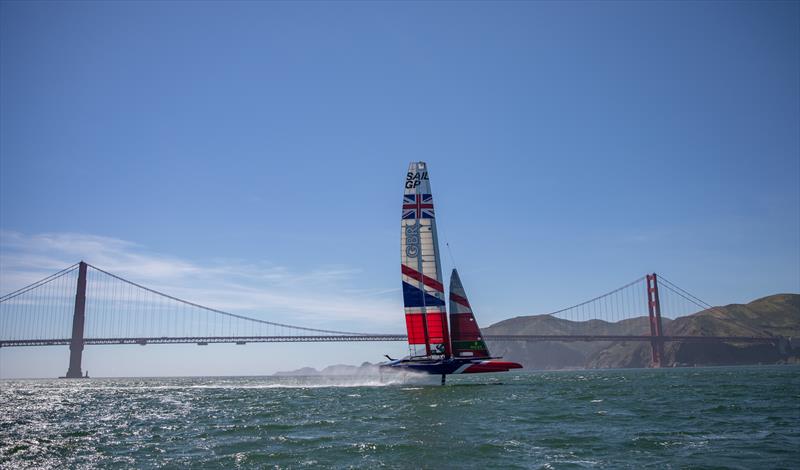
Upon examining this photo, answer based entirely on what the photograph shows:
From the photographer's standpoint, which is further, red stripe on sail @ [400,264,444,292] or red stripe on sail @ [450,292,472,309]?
red stripe on sail @ [450,292,472,309]

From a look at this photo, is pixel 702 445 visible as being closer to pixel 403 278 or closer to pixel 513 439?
pixel 513 439

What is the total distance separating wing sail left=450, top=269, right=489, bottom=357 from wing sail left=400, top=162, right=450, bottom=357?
0.92 meters

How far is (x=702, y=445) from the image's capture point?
13.9 meters

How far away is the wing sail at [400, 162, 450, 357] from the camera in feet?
120

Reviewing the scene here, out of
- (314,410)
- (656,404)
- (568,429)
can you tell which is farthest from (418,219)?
(568,429)

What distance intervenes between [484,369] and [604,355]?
152 metres

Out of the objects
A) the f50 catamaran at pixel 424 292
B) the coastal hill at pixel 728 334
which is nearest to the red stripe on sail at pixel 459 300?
the f50 catamaran at pixel 424 292

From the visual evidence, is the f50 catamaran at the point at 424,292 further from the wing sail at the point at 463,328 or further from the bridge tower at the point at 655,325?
the bridge tower at the point at 655,325

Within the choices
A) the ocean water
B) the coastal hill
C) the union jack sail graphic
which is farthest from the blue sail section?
the coastal hill

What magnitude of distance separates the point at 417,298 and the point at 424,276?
1397 mm

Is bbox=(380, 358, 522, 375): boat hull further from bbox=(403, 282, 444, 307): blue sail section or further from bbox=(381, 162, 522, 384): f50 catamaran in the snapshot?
bbox=(403, 282, 444, 307): blue sail section

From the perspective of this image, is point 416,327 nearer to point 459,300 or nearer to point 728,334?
point 459,300

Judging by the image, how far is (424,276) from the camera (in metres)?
36.7

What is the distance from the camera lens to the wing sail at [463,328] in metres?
37.3
